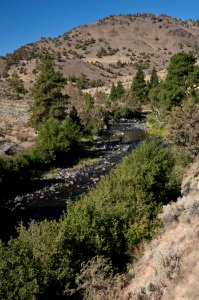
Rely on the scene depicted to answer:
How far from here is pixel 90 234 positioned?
68.1 ft

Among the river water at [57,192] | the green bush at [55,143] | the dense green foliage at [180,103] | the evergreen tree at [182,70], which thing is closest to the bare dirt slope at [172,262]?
the river water at [57,192]

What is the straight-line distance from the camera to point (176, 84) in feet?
209

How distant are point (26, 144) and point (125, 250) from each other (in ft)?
132

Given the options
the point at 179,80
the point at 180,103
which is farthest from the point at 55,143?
the point at 179,80

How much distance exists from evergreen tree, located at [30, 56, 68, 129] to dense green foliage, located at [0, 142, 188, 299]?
31842 mm

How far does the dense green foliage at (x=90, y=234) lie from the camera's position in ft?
52.3

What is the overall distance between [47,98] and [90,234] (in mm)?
44501

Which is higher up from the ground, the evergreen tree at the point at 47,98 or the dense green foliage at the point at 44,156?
the evergreen tree at the point at 47,98

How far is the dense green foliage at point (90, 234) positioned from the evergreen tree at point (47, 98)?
31.8 m

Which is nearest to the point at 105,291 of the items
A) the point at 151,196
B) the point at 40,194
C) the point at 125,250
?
the point at 125,250

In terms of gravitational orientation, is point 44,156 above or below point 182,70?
below

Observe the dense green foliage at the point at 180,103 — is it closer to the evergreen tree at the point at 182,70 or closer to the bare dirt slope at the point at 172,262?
the evergreen tree at the point at 182,70

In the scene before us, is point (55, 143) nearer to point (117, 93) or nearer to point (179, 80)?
point (179, 80)

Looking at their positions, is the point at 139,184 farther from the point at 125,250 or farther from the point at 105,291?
the point at 105,291
